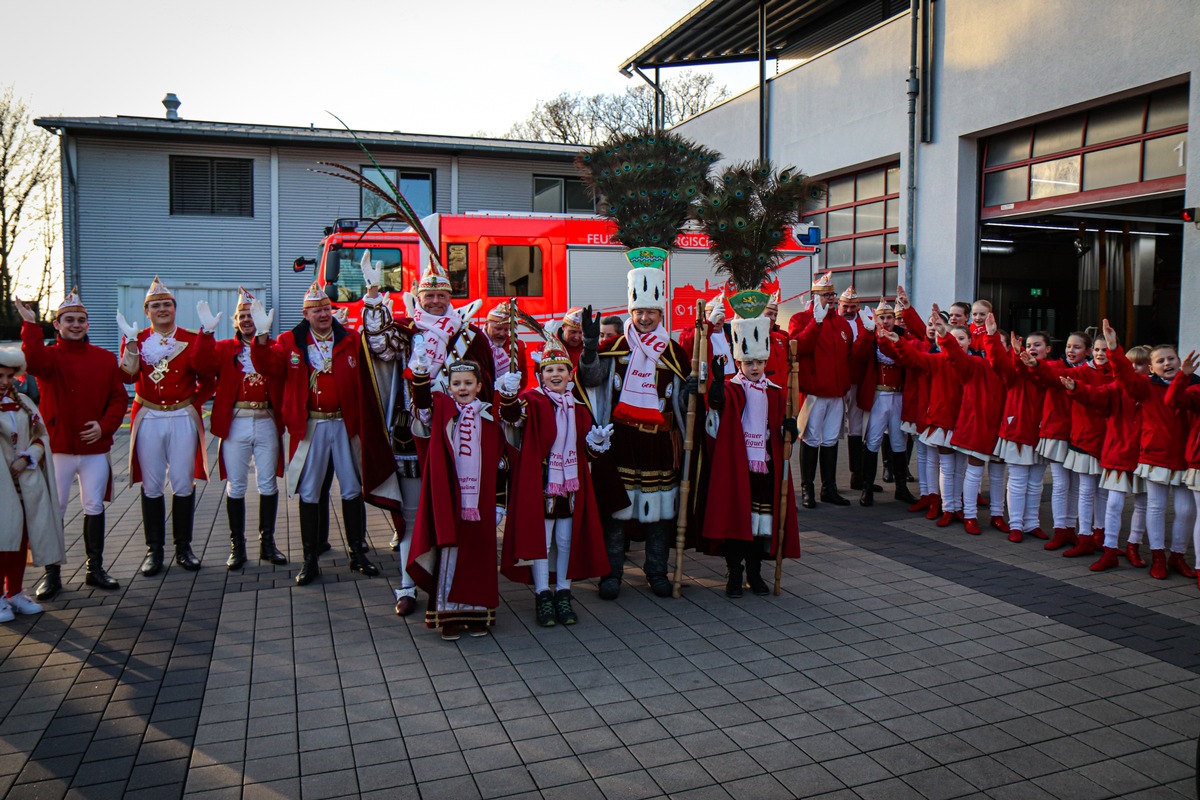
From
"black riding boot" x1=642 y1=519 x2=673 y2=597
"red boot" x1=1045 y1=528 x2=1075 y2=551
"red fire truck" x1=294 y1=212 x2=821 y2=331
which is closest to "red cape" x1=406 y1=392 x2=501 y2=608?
"black riding boot" x1=642 y1=519 x2=673 y2=597

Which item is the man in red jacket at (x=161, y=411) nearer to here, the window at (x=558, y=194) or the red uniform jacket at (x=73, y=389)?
the red uniform jacket at (x=73, y=389)

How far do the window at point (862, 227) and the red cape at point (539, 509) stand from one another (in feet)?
35.3

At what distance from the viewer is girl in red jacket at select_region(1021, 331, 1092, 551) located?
717 centimetres

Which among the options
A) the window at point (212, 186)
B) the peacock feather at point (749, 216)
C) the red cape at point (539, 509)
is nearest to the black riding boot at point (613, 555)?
the red cape at point (539, 509)

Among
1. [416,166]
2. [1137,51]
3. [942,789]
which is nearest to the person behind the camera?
[942,789]

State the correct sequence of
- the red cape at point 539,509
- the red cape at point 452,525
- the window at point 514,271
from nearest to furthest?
the red cape at point 452,525 → the red cape at point 539,509 → the window at point 514,271

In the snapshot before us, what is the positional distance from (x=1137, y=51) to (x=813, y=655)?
31.3 feet

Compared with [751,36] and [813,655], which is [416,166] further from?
[813,655]

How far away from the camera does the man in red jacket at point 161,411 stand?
651 centimetres

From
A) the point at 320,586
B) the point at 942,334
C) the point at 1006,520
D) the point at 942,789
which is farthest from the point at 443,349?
the point at 1006,520

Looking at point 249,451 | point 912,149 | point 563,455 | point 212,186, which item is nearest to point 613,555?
point 563,455

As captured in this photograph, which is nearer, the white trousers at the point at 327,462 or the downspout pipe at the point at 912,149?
the white trousers at the point at 327,462

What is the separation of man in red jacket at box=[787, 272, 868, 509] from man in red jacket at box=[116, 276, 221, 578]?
555 cm

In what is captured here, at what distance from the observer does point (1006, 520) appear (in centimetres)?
809
